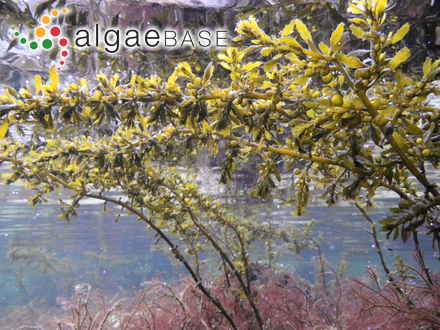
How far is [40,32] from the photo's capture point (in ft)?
18.7

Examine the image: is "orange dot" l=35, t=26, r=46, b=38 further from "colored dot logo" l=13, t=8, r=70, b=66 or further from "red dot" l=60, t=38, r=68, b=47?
"red dot" l=60, t=38, r=68, b=47

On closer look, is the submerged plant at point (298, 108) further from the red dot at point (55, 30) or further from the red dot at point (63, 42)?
the red dot at point (63, 42)

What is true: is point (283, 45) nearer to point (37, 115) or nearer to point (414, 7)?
point (37, 115)

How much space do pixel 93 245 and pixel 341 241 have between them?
29.9 m

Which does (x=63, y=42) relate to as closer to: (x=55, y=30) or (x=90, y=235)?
(x=55, y=30)

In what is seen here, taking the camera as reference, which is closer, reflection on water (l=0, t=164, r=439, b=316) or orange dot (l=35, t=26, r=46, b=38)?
orange dot (l=35, t=26, r=46, b=38)

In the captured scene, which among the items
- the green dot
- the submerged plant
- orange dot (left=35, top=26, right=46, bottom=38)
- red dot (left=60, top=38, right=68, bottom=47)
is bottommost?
the submerged plant

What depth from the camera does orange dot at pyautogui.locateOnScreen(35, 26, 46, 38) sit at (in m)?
5.52

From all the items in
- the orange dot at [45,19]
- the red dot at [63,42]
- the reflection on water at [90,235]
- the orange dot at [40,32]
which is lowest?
the reflection on water at [90,235]

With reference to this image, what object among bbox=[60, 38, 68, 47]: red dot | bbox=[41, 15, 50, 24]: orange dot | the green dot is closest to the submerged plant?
bbox=[41, 15, 50, 24]: orange dot

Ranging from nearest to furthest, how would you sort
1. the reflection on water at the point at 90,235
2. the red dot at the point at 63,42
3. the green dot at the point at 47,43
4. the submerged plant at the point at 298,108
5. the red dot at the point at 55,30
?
the submerged plant at the point at 298,108
the red dot at the point at 55,30
the red dot at the point at 63,42
the green dot at the point at 47,43
the reflection on water at the point at 90,235

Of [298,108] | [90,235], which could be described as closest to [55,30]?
[298,108]

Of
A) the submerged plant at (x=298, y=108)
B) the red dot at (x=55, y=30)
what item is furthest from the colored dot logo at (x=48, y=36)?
the submerged plant at (x=298, y=108)

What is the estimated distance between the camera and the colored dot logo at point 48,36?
5.30 m
